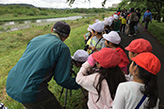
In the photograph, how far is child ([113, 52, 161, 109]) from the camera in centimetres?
125

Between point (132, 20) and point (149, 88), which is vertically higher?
point (132, 20)

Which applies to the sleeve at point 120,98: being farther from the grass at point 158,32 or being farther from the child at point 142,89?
the grass at point 158,32

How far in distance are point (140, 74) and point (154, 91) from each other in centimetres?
20

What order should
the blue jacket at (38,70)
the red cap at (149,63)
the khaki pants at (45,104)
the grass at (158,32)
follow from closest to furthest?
the red cap at (149,63), the blue jacket at (38,70), the khaki pants at (45,104), the grass at (158,32)

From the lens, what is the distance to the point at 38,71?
4.61ft

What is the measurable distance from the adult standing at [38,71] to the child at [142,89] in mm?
630

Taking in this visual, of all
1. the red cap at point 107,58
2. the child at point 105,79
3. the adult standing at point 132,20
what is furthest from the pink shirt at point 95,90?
the adult standing at point 132,20

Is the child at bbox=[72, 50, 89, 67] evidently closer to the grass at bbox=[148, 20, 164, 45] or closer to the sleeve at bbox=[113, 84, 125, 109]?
the sleeve at bbox=[113, 84, 125, 109]

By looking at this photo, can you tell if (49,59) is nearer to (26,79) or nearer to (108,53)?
(26,79)

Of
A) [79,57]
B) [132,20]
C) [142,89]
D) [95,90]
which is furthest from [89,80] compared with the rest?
[132,20]

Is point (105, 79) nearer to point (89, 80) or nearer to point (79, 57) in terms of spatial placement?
point (89, 80)

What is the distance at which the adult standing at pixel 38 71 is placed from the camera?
141 centimetres

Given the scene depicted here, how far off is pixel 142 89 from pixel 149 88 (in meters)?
0.06

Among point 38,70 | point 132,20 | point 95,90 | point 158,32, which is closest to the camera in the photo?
point 38,70
